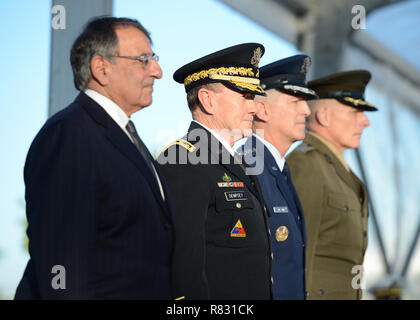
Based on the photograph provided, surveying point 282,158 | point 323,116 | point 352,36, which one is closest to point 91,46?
point 282,158

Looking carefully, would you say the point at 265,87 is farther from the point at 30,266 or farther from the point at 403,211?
the point at 403,211

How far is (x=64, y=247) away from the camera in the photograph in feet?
4.59

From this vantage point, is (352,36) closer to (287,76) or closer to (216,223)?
(287,76)

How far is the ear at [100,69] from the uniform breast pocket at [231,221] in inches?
23.6

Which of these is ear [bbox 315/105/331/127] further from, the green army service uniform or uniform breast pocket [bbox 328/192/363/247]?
uniform breast pocket [bbox 328/192/363/247]

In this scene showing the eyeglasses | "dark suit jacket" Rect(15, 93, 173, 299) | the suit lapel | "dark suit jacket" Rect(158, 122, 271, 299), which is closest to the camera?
"dark suit jacket" Rect(15, 93, 173, 299)

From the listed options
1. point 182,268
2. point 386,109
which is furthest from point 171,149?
point 386,109

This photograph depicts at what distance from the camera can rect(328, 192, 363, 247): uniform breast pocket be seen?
2.82 meters

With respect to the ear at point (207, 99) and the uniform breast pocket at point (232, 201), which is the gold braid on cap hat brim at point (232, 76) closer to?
the ear at point (207, 99)

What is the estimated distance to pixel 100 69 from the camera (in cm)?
Answer: 166

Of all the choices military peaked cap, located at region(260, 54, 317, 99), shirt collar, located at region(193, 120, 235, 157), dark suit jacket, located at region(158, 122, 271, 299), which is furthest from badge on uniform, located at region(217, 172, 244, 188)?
military peaked cap, located at region(260, 54, 317, 99)

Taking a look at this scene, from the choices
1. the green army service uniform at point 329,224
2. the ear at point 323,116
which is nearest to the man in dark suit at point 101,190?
the green army service uniform at point 329,224

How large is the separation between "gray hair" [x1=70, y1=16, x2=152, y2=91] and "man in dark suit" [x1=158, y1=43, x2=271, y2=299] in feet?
1.63
